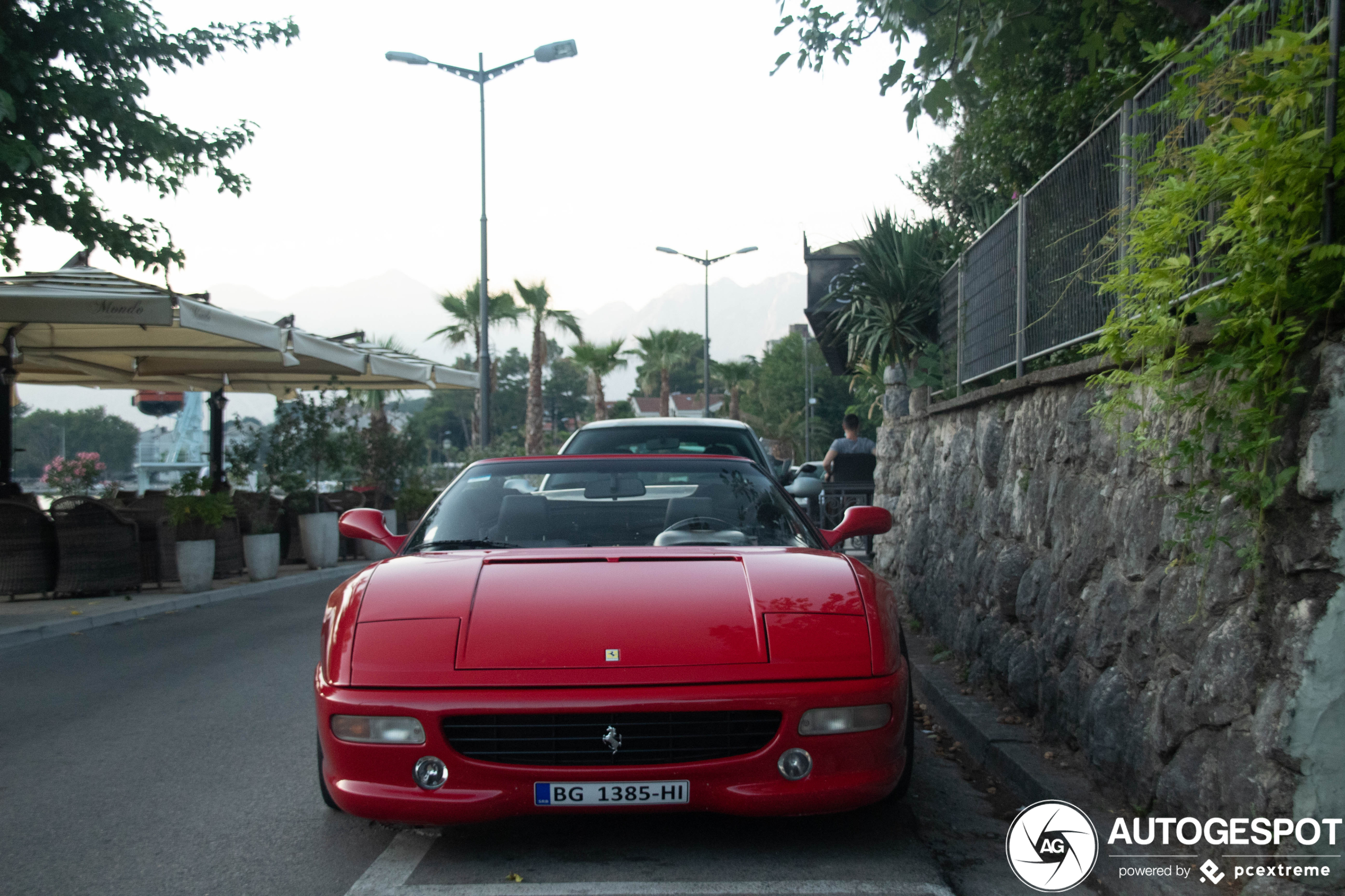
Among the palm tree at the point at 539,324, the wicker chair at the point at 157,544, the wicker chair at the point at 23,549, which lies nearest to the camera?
the wicker chair at the point at 23,549

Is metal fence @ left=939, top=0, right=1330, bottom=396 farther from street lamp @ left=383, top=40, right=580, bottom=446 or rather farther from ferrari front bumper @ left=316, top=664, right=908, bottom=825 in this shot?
street lamp @ left=383, top=40, right=580, bottom=446

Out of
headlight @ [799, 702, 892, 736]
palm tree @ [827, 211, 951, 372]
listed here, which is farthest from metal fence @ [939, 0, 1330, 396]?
palm tree @ [827, 211, 951, 372]

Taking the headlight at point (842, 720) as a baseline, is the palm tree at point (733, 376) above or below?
above

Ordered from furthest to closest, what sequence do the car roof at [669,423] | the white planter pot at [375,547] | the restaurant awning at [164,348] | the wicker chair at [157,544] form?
the white planter pot at [375,547]
the wicker chair at [157,544]
the restaurant awning at [164,348]
the car roof at [669,423]

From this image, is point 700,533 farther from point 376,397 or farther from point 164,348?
point 376,397

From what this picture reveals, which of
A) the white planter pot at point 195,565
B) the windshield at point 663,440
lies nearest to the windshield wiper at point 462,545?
the windshield at point 663,440

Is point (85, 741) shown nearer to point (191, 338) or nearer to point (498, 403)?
point (191, 338)

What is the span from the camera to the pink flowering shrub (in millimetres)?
20016

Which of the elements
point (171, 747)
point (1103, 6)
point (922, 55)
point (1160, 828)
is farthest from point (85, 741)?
point (1103, 6)

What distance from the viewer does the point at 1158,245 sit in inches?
136

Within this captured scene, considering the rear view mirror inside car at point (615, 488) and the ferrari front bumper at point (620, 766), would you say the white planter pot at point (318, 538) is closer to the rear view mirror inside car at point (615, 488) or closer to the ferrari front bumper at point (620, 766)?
the rear view mirror inside car at point (615, 488)

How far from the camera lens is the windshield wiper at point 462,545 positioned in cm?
447

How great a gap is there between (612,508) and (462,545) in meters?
0.68

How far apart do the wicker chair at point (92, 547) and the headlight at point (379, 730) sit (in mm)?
8658
